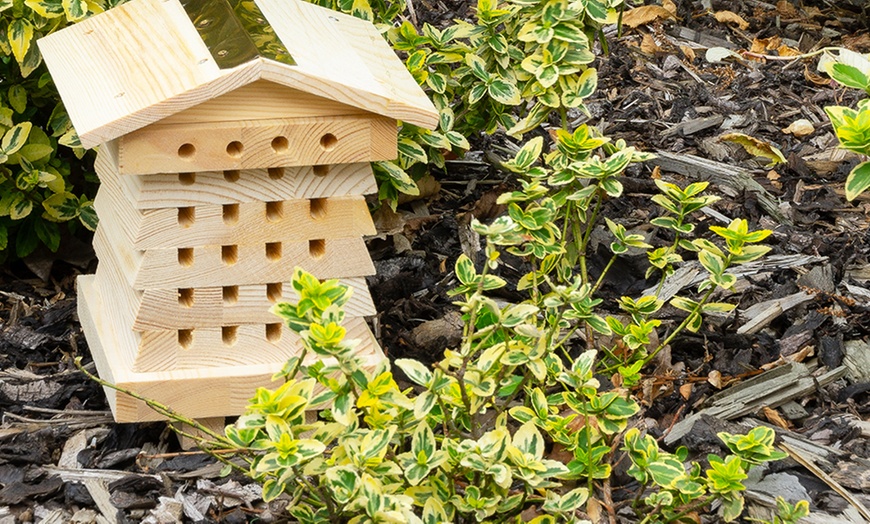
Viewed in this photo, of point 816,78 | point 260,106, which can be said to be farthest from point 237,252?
point 816,78

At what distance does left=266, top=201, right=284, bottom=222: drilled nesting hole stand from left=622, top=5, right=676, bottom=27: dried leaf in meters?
2.70

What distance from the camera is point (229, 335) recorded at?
2461 mm

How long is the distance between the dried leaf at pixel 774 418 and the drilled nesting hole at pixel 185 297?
135cm

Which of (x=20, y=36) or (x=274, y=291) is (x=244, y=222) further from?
(x=20, y=36)

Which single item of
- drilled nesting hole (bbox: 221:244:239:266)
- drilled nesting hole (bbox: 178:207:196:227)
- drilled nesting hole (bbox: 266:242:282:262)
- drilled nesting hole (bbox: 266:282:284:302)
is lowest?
drilled nesting hole (bbox: 266:282:284:302)

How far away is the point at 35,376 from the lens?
2.75 meters

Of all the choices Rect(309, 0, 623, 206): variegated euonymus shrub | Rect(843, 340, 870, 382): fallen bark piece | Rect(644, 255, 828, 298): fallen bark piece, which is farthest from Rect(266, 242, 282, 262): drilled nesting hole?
Rect(843, 340, 870, 382): fallen bark piece

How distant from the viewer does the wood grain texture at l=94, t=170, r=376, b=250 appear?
2273 millimetres

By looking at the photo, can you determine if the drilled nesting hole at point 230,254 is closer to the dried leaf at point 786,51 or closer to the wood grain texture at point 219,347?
the wood grain texture at point 219,347

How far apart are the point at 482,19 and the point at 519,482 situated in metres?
1.25

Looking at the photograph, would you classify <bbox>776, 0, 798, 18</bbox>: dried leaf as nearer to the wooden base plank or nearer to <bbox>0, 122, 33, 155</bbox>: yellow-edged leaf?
the wooden base plank

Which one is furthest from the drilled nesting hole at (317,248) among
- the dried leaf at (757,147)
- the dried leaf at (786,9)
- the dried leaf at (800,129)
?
the dried leaf at (786,9)

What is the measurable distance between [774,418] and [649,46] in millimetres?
2329

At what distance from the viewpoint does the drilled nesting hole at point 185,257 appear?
233 cm
